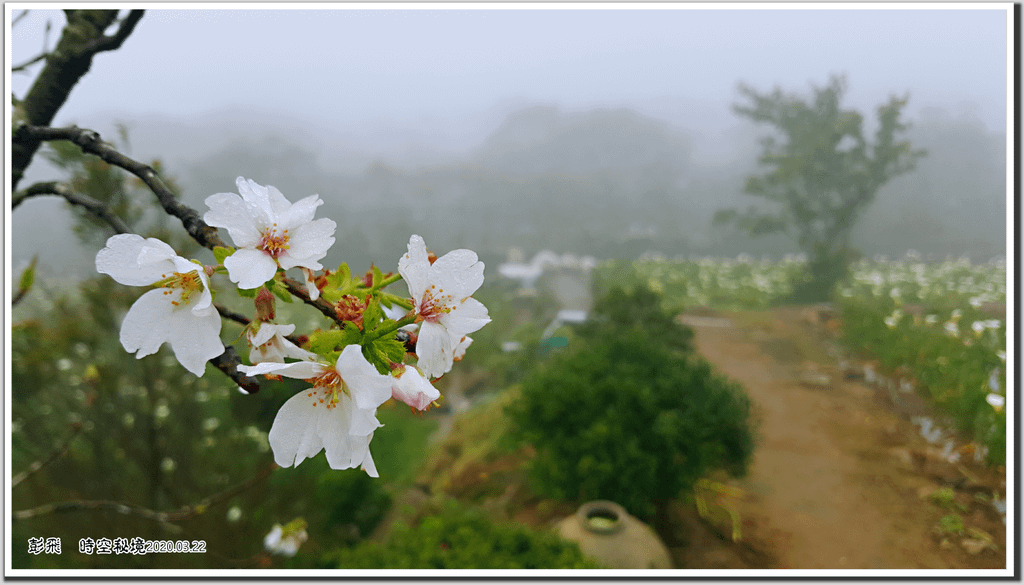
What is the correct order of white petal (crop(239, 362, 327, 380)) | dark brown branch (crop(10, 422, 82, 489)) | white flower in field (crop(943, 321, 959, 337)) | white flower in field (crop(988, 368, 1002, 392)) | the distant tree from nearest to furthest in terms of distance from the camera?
white petal (crop(239, 362, 327, 380))
dark brown branch (crop(10, 422, 82, 489))
white flower in field (crop(988, 368, 1002, 392))
white flower in field (crop(943, 321, 959, 337))
the distant tree

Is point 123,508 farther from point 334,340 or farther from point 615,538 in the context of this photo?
point 615,538

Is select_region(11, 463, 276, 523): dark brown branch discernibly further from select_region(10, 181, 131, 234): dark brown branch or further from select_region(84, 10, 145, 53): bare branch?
select_region(84, 10, 145, 53): bare branch

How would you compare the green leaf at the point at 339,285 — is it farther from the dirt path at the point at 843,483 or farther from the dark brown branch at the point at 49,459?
the dirt path at the point at 843,483

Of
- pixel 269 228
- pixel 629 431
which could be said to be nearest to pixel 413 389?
pixel 269 228

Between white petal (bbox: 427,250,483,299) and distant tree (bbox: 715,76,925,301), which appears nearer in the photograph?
white petal (bbox: 427,250,483,299)

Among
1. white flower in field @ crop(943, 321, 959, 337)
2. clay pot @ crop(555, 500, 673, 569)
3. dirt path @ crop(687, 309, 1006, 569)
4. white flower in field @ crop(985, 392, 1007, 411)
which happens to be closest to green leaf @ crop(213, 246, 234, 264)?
clay pot @ crop(555, 500, 673, 569)

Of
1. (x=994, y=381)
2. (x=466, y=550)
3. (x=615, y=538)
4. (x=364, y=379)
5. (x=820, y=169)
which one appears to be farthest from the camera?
(x=820, y=169)

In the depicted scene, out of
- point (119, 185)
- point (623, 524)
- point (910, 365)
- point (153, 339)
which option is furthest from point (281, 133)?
point (910, 365)
